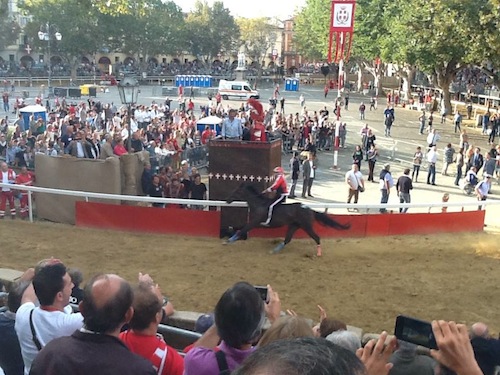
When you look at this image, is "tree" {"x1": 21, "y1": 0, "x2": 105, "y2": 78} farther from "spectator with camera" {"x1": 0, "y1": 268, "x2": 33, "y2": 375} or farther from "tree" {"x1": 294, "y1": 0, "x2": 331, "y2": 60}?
"spectator with camera" {"x1": 0, "y1": 268, "x2": 33, "y2": 375}

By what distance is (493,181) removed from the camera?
2312 centimetres

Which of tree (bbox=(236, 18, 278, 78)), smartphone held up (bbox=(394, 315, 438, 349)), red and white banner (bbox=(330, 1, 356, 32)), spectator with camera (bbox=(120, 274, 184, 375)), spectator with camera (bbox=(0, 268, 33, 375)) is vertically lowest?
spectator with camera (bbox=(0, 268, 33, 375))

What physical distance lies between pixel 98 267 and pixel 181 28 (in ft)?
271

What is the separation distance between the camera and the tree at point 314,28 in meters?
61.4

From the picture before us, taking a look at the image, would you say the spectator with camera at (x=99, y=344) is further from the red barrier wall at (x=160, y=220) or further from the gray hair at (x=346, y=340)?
the red barrier wall at (x=160, y=220)

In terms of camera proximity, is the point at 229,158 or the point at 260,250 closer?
the point at 260,250

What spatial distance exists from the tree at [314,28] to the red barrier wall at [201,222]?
48820 millimetres

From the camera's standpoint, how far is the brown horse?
11875mm

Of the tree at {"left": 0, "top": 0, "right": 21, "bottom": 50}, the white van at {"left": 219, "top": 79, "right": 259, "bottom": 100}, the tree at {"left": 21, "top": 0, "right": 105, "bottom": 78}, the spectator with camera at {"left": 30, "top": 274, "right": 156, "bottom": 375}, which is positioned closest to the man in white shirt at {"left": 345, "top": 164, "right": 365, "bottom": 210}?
the spectator with camera at {"left": 30, "top": 274, "right": 156, "bottom": 375}

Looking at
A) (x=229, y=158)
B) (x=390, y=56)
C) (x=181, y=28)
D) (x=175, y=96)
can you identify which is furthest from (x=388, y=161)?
(x=181, y=28)

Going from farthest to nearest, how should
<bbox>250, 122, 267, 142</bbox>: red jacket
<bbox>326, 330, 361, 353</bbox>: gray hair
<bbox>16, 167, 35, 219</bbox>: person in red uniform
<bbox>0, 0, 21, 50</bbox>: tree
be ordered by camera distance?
<bbox>0, 0, 21, 50</bbox>: tree
<bbox>16, 167, 35, 219</bbox>: person in red uniform
<bbox>250, 122, 267, 142</bbox>: red jacket
<bbox>326, 330, 361, 353</bbox>: gray hair

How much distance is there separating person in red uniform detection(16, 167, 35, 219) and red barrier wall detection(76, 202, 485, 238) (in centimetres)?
154

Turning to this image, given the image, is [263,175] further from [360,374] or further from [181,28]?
[181,28]

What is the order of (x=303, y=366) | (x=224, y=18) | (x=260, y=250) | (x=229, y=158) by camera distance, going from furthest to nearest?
(x=224, y=18) < (x=229, y=158) < (x=260, y=250) < (x=303, y=366)
